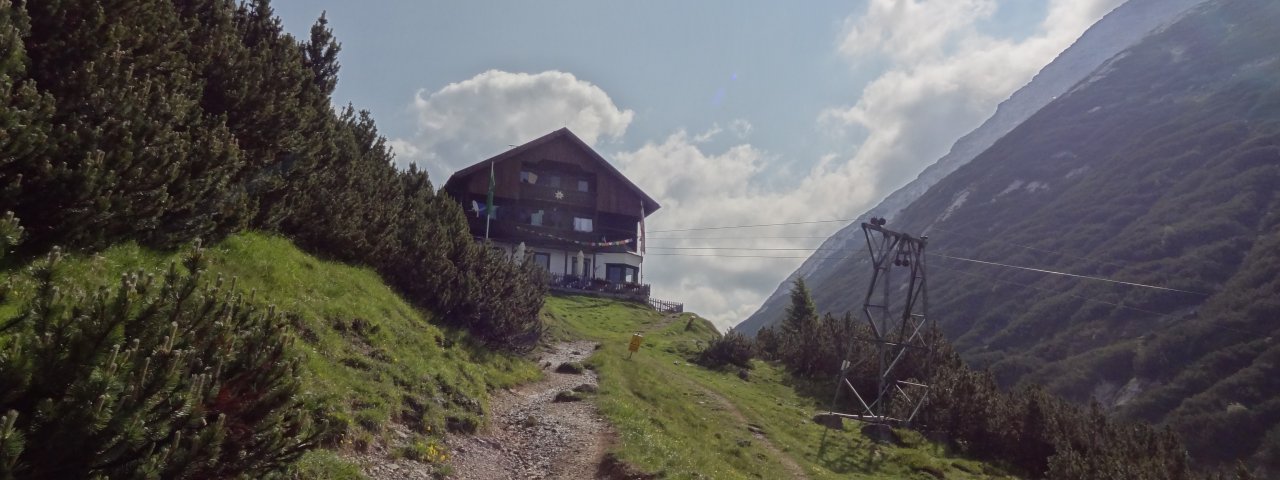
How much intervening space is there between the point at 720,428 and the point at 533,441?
8112mm

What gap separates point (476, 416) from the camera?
13867 mm

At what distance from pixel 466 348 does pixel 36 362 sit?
14.9 m

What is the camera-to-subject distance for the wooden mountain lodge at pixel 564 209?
57.0m

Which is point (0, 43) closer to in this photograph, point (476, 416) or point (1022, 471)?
point (476, 416)

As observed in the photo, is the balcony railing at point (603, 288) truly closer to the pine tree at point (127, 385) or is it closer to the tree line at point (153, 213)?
the tree line at point (153, 213)

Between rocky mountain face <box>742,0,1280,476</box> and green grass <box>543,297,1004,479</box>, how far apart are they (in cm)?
2115

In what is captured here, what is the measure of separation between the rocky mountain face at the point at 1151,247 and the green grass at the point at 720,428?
21.2m

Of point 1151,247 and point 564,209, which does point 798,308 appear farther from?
point 1151,247

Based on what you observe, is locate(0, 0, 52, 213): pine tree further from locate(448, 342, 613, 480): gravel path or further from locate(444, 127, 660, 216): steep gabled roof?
locate(444, 127, 660, 216): steep gabled roof

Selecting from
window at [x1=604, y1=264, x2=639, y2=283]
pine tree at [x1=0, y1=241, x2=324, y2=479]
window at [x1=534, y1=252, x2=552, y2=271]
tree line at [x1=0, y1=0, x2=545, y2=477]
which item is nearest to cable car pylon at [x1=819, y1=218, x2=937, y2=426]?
tree line at [x1=0, y1=0, x2=545, y2=477]

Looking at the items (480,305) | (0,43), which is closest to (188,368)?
(0,43)

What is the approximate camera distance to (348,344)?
13023 millimetres

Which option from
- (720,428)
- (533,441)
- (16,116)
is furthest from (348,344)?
(720,428)

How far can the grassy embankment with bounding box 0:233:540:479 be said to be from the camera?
8.74 metres
